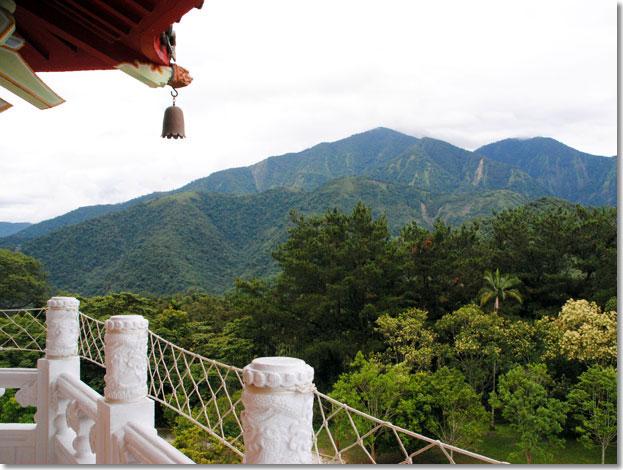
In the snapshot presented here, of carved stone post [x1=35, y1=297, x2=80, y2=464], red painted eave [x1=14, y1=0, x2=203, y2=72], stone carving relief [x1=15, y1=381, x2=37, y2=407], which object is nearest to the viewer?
red painted eave [x1=14, y1=0, x2=203, y2=72]

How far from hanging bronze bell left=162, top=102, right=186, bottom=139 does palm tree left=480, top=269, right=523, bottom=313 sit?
1149 centimetres

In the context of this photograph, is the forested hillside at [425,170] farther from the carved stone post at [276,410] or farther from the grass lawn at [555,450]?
the carved stone post at [276,410]

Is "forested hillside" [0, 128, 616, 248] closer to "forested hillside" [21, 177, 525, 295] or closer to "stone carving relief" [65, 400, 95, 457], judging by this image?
"forested hillside" [21, 177, 525, 295]

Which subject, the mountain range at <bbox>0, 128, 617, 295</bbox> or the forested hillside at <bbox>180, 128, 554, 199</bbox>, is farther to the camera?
the forested hillside at <bbox>180, 128, 554, 199</bbox>

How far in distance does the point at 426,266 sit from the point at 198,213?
97.7 feet

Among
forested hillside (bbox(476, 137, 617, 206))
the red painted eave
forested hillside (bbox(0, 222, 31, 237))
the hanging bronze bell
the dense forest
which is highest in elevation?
forested hillside (bbox(476, 137, 617, 206))

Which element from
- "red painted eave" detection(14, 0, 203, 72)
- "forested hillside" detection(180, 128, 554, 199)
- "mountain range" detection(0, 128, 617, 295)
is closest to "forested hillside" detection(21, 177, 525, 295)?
"mountain range" detection(0, 128, 617, 295)

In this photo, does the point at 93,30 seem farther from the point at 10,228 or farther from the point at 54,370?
the point at 10,228

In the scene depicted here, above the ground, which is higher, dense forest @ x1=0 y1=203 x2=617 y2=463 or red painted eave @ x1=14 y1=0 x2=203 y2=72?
red painted eave @ x1=14 y1=0 x2=203 y2=72

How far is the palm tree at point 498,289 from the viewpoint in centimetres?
1270

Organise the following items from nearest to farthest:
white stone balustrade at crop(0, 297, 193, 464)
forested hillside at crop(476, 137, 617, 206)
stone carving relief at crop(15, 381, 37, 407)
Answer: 1. white stone balustrade at crop(0, 297, 193, 464)
2. stone carving relief at crop(15, 381, 37, 407)
3. forested hillside at crop(476, 137, 617, 206)

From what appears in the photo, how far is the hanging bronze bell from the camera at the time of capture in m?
2.60

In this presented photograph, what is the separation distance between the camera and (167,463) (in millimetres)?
1131

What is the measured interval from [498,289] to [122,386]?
12703 mm
